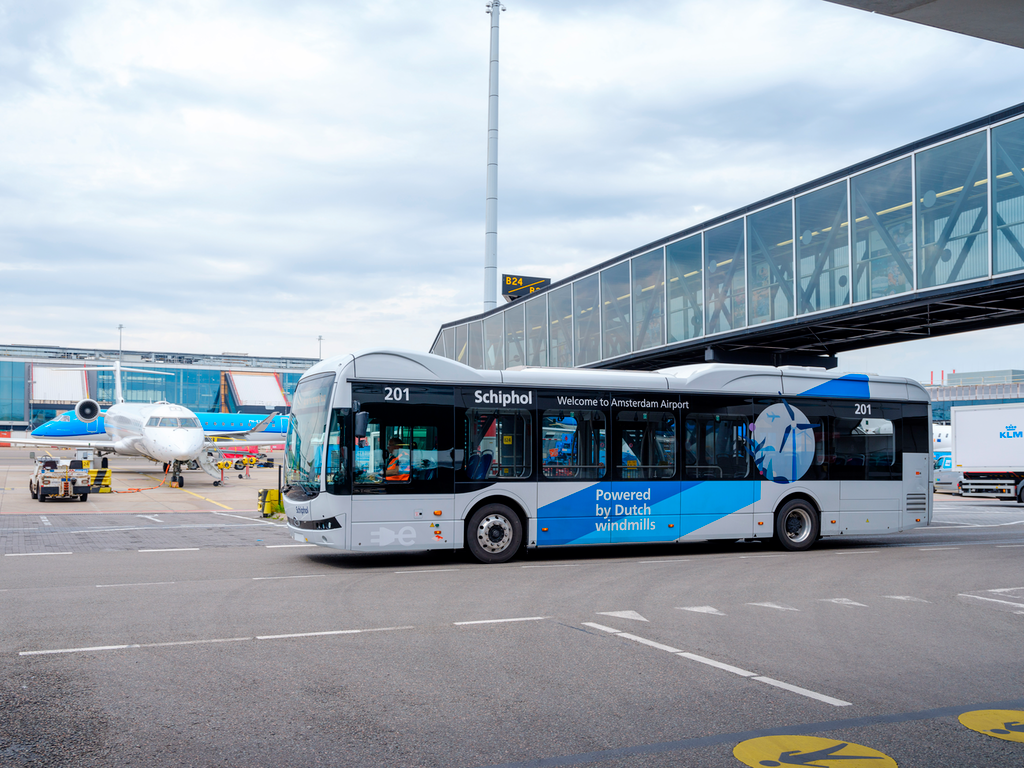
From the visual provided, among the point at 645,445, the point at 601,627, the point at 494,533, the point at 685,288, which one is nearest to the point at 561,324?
the point at 685,288

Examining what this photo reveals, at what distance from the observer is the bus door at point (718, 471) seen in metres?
15.4

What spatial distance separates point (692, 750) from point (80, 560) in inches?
460

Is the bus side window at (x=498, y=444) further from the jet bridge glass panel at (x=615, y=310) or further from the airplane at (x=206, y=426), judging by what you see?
the airplane at (x=206, y=426)

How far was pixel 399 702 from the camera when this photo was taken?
19.1 ft

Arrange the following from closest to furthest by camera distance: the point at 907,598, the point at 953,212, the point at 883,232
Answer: the point at 907,598
the point at 953,212
the point at 883,232

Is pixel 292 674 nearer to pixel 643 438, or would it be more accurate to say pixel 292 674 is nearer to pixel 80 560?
pixel 80 560

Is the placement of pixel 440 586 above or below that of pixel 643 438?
below

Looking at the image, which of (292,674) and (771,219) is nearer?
(292,674)

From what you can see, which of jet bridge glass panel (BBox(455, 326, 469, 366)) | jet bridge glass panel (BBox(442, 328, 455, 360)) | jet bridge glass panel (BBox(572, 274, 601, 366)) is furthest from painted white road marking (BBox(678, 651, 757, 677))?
jet bridge glass panel (BBox(442, 328, 455, 360))

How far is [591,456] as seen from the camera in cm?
1476

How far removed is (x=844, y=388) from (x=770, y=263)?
6.28 metres

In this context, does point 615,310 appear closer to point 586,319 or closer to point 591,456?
point 586,319

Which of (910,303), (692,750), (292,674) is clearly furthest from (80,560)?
(910,303)

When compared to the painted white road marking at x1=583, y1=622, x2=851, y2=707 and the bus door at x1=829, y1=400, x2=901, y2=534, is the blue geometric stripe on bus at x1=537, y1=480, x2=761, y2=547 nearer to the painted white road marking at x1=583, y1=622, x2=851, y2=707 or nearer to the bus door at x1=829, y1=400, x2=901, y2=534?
the bus door at x1=829, y1=400, x2=901, y2=534
